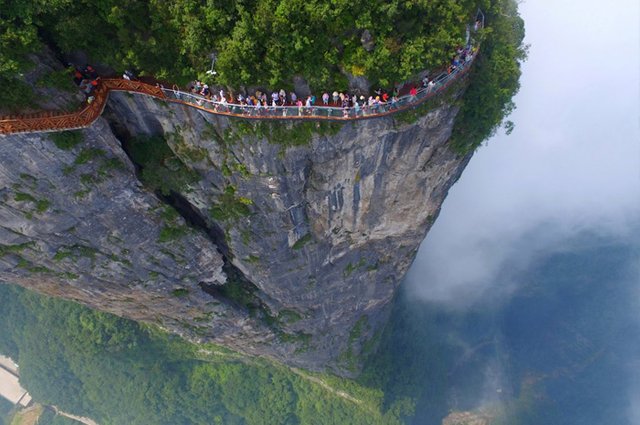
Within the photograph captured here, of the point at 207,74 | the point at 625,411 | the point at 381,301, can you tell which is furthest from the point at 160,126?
the point at 625,411

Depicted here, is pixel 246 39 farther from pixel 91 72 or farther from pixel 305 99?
pixel 91 72

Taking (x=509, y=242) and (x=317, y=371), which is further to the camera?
(x=509, y=242)

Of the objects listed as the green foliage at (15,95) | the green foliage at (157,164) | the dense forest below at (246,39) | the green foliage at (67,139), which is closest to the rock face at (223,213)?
the green foliage at (67,139)

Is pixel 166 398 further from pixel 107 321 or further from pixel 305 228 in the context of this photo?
pixel 305 228

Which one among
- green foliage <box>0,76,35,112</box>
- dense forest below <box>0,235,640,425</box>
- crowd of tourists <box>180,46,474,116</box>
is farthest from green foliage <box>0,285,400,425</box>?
crowd of tourists <box>180,46,474,116</box>

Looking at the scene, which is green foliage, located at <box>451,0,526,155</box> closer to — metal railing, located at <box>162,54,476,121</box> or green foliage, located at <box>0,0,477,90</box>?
metal railing, located at <box>162,54,476,121</box>
